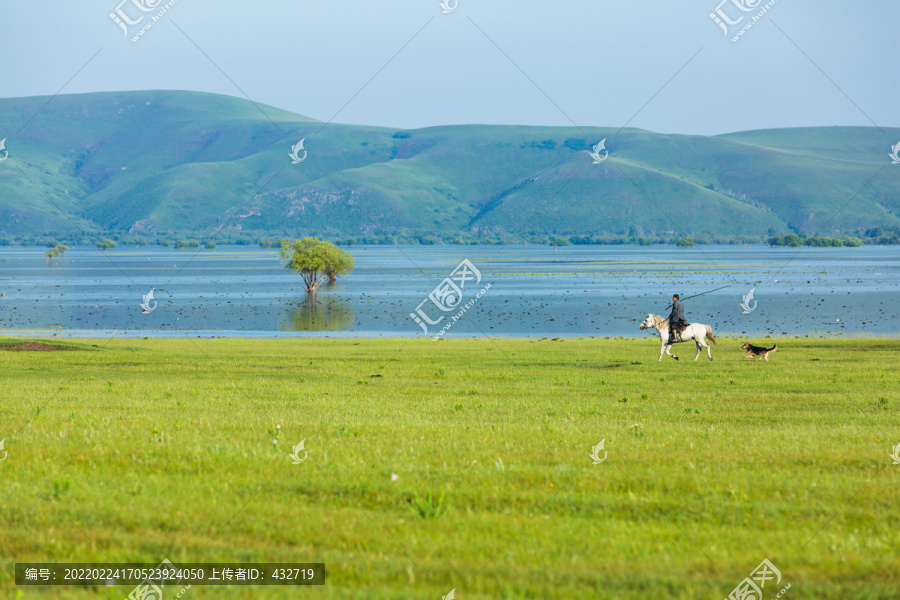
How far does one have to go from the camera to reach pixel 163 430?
1303 cm

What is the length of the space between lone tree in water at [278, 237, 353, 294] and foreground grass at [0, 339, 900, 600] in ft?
284

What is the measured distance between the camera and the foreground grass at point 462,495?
7031 millimetres

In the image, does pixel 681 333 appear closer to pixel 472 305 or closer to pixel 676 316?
pixel 676 316

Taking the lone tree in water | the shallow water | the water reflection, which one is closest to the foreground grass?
the shallow water

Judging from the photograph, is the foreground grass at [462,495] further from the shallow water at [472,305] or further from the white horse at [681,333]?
the shallow water at [472,305]

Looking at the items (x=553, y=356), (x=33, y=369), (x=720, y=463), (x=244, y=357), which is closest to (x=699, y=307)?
(x=553, y=356)

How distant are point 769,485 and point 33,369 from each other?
28.7 m

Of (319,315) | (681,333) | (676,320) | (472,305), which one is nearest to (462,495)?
(676,320)

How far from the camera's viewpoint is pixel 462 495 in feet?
30.0

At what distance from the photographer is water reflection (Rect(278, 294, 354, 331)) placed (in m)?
66.7

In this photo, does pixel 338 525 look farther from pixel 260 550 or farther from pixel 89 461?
pixel 89 461

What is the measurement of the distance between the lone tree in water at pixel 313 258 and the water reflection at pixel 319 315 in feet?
17.8

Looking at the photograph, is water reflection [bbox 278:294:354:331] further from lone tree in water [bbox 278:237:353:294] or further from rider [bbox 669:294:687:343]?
rider [bbox 669:294:687:343]

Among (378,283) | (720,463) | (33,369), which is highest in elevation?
(378,283)
